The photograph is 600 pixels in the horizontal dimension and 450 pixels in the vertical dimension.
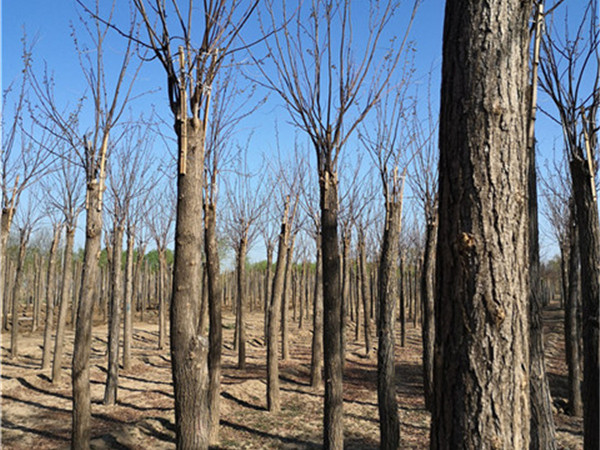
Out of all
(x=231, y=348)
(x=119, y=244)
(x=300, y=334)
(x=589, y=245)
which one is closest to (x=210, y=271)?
(x=119, y=244)

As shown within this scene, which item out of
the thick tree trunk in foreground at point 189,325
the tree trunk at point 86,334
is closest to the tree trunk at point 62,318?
the tree trunk at point 86,334

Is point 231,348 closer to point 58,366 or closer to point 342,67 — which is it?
point 58,366

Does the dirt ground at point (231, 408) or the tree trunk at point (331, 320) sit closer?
the tree trunk at point (331, 320)

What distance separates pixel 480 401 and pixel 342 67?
4078 millimetres

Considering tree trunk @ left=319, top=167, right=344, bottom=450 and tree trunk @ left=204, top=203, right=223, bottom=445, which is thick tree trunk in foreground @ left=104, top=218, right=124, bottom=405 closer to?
tree trunk @ left=204, top=203, right=223, bottom=445

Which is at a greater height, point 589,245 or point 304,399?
point 589,245

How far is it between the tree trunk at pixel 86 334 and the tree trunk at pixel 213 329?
159cm

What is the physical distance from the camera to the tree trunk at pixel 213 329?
6.30 metres

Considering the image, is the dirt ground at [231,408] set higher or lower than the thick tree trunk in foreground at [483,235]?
lower

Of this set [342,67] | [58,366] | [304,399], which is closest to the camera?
[342,67]

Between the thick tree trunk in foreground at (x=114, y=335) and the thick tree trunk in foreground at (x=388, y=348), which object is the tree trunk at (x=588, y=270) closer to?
the thick tree trunk in foreground at (x=388, y=348)

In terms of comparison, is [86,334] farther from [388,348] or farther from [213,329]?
[388,348]

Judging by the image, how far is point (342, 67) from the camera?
506 cm

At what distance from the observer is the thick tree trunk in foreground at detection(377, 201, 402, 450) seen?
5598 mm
